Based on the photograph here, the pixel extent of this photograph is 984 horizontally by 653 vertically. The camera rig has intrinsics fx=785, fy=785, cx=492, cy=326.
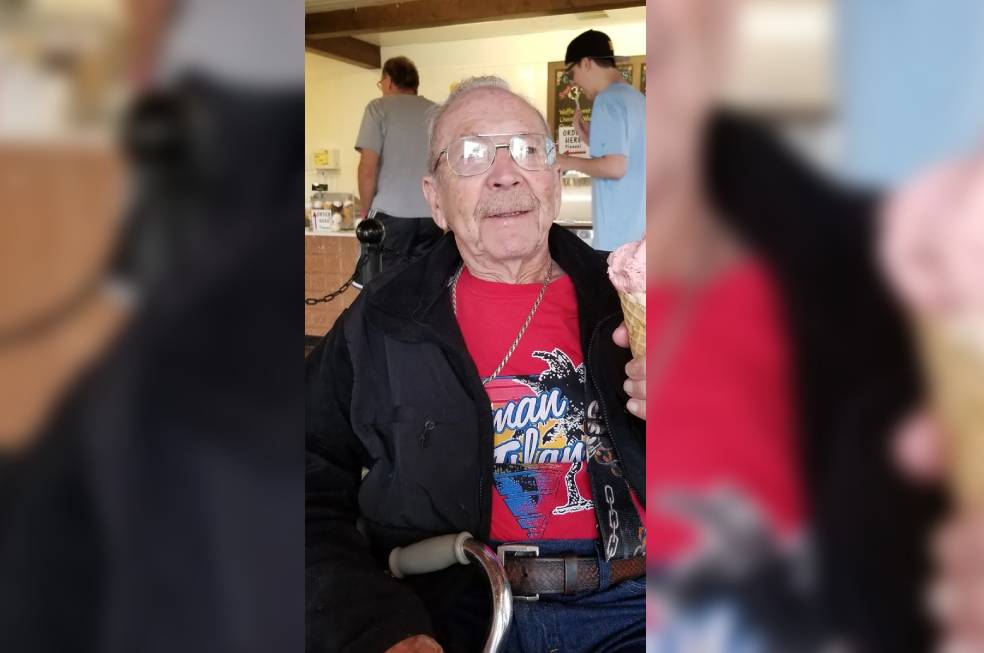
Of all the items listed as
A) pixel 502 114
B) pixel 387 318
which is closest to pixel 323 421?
pixel 387 318

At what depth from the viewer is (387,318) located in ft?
5.00

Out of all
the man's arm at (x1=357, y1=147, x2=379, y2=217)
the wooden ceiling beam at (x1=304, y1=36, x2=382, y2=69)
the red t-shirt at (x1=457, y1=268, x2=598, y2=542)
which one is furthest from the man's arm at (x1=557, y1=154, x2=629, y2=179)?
the wooden ceiling beam at (x1=304, y1=36, x2=382, y2=69)

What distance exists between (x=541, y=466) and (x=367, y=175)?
1.56 meters

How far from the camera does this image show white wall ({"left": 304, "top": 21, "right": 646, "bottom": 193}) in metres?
6.19

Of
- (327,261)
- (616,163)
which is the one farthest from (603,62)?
(327,261)

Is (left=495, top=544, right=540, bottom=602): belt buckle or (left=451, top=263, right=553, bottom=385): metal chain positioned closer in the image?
(left=495, top=544, right=540, bottom=602): belt buckle

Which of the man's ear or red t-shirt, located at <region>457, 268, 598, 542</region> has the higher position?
the man's ear

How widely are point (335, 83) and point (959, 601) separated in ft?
22.5

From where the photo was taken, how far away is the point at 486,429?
4.72ft

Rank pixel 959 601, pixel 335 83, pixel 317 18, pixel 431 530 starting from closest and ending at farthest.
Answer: pixel 959 601, pixel 431 530, pixel 317 18, pixel 335 83

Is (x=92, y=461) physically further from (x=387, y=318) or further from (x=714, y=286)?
(x=387, y=318)

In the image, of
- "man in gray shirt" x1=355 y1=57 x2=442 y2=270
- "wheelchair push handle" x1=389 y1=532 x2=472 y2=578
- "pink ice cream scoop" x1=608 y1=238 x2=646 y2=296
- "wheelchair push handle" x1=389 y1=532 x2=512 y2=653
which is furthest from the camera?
"man in gray shirt" x1=355 y1=57 x2=442 y2=270

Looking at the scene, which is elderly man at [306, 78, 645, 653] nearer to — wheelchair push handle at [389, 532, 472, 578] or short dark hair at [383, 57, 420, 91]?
wheelchair push handle at [389, 532, 472, 578]

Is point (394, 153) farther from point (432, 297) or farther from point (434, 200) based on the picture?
point (432, 297)
